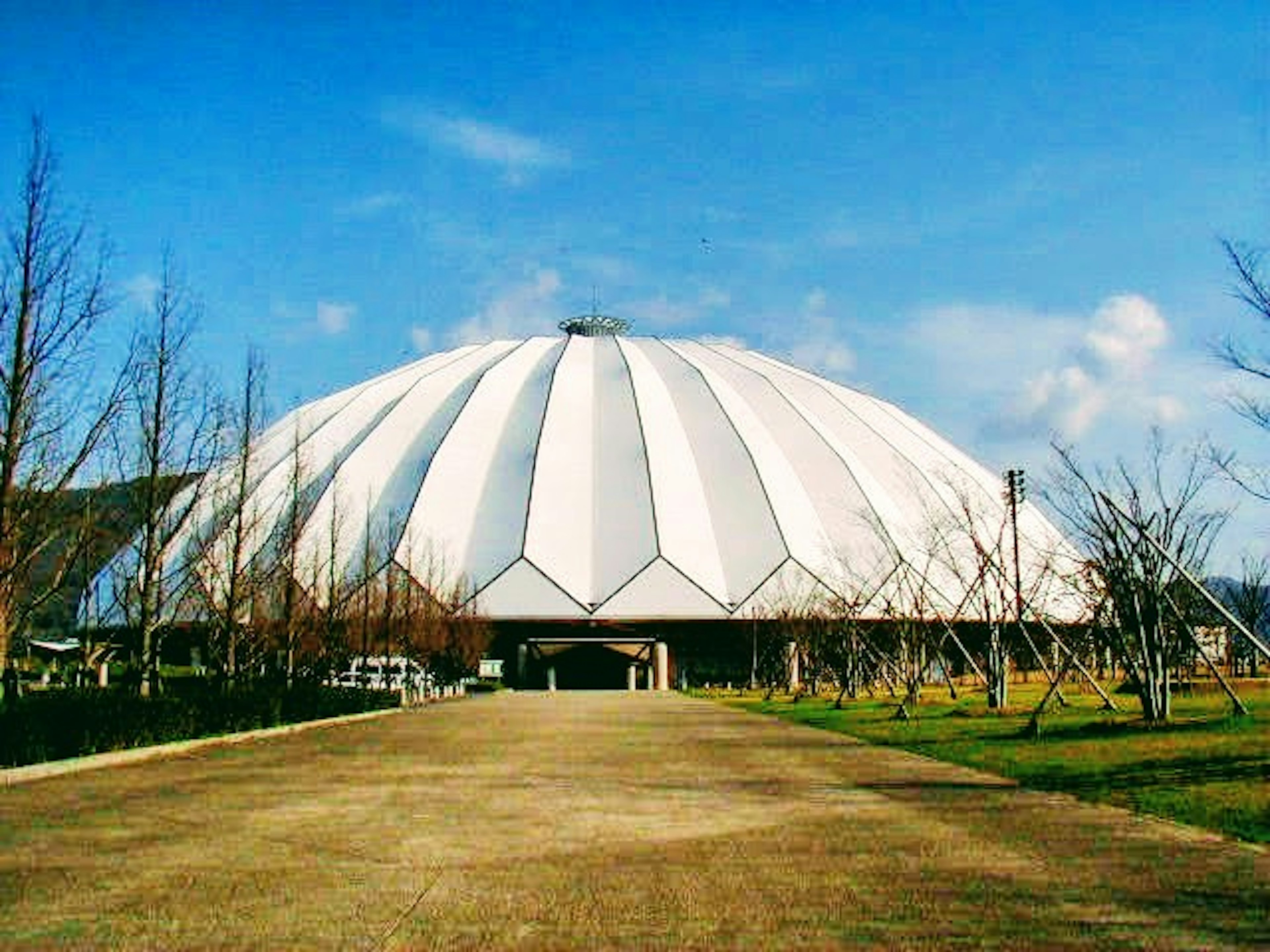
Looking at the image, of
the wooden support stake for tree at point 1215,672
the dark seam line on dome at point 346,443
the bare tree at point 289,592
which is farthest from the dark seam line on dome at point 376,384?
the wooden support stake for tree at point 1215,672

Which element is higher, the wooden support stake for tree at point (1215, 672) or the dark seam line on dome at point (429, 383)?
the dark seam line on dome at point (429, 383)

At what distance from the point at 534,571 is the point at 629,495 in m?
7.34

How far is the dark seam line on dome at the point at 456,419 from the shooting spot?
7169cm

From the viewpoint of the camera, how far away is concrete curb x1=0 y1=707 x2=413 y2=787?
15342 mm

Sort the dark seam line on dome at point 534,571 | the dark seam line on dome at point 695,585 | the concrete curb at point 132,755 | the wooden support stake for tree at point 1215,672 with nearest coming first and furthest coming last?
1. the concrete curb at point 132,755
2. the wooden support stake for tree at point 1215,672
3. the dark seam line on dome at point 695,585
4. the dark seam line on dome at point 534,571

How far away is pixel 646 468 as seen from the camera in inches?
2928

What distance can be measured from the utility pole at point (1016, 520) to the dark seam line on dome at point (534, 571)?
22996 mm

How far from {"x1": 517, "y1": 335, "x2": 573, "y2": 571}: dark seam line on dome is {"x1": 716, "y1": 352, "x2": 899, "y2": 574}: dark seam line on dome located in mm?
14090

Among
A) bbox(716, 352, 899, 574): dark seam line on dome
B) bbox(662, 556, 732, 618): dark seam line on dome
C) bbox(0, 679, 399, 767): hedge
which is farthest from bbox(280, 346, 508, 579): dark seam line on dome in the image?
bbox(0, 679, 399, 767): hedge

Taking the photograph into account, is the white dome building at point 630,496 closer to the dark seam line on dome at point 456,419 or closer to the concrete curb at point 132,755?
the dark seam line on dome at point 456,419

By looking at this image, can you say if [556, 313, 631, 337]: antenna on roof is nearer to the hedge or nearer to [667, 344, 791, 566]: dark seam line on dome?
[667, 344, 791, 566]: dark seam line on dome

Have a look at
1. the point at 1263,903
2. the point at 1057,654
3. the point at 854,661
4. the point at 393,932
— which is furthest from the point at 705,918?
the point at 1057,654

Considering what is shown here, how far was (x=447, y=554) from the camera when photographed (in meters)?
69.7

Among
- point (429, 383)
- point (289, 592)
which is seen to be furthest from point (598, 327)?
point (289, 592)
